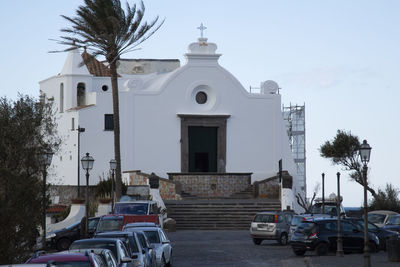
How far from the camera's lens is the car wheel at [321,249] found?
27191 mm

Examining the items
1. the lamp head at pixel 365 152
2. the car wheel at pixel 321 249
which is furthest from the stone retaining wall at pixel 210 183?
the lamp head at pixel 365 152

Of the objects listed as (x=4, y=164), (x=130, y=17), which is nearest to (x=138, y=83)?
(x=130, y=17)

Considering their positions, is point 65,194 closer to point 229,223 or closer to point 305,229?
point 229,223

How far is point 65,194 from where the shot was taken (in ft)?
179

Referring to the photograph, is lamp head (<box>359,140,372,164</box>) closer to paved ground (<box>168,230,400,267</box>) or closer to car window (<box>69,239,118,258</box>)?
paved ground (<box>168,230,400,267</box>)

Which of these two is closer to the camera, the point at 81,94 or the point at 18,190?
the point at 18,190

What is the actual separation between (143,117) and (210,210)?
10951 millimetres

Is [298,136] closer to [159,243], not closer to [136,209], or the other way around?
[136,209]

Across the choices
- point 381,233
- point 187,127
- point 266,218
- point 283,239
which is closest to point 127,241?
point 381,233

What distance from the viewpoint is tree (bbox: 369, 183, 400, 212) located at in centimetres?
4727

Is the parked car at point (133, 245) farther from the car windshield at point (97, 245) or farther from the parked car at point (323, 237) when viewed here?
the parked car at point (323, 237)

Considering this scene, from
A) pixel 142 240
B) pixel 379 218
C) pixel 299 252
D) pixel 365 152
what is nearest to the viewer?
pixel 142 240

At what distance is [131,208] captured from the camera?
106 ft

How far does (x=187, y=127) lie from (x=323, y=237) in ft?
92.3
